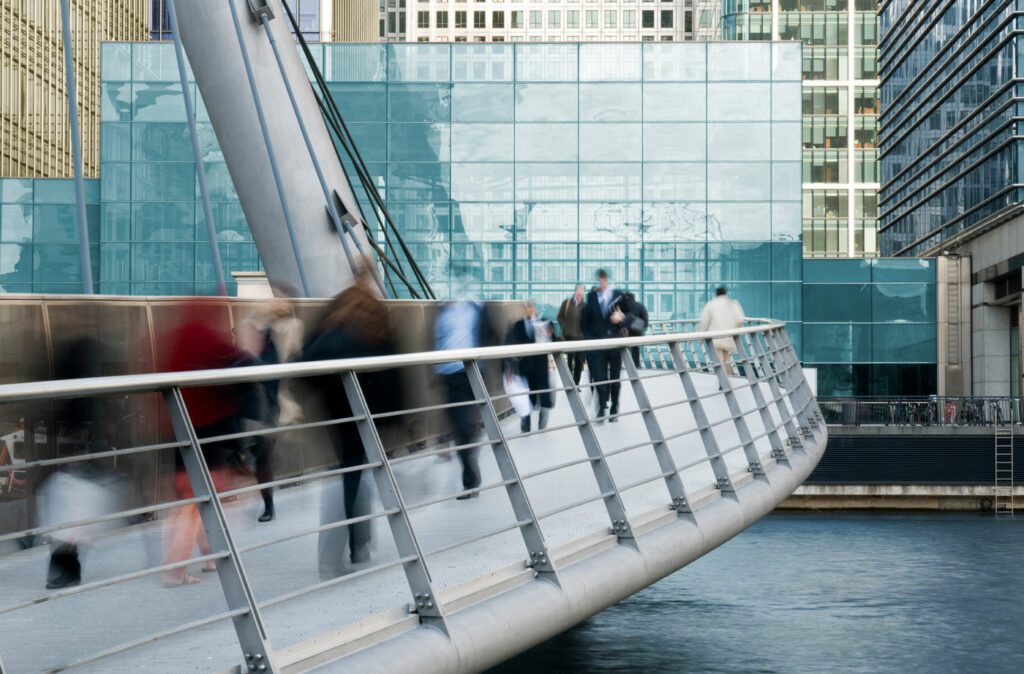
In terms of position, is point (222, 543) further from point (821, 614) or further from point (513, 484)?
point (821, 614)

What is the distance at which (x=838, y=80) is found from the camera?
107188 millimetres

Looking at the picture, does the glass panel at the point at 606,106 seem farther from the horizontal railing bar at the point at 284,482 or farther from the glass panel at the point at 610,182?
the horizontal railing bar at the point at 284,482

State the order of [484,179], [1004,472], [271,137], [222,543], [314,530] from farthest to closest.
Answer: [484,179] < [1004,472] < [271,137] < [314,530] < [222,543]

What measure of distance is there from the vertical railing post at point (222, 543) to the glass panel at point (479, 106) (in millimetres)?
39308

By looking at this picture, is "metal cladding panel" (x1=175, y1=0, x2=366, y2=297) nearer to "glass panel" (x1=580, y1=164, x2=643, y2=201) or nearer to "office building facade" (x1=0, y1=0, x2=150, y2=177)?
"glass panel" (x1=580, y1=164, x2=643, y2=201)

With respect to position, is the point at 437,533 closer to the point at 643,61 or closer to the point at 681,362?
the point at 681,362

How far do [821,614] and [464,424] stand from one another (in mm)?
11938

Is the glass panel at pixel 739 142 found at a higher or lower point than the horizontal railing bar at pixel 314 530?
higher

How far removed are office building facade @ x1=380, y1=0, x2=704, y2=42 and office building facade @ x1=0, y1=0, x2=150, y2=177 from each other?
220ft

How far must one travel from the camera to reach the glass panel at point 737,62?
4225 centimetres

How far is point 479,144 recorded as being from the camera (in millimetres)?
42656

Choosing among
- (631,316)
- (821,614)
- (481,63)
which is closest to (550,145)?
(481,63)

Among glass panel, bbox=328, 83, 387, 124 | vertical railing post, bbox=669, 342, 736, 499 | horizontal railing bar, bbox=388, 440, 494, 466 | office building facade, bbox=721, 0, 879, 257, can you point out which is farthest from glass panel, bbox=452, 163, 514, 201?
office building facade, bbox=721, 0, 879, 257

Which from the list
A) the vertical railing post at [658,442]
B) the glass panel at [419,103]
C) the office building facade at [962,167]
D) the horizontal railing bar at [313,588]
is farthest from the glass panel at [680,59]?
the horizontal railing bar at [313,588]
